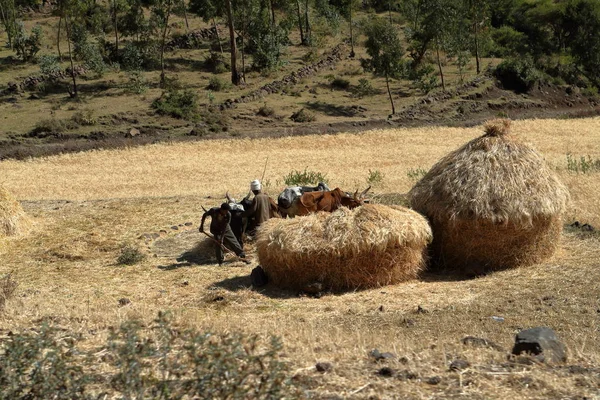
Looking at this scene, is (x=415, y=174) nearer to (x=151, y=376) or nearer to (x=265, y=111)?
(x=151, y=376)

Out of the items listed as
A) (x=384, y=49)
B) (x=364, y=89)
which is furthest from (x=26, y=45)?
(x=384, y=49)

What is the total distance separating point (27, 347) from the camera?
699 centimetres

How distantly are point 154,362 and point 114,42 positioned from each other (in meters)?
51.6

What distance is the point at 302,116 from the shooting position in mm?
45500

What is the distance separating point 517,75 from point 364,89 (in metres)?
10.5

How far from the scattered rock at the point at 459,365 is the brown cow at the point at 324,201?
23.2ft

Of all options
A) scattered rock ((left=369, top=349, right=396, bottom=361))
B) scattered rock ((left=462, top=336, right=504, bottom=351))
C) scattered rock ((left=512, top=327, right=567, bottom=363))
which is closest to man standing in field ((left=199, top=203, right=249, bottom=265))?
scattered rock ((left=462, top=336, right=504, bottom=351))

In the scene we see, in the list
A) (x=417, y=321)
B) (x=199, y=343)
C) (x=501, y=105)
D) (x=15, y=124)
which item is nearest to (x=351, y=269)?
(x=417, y=321)

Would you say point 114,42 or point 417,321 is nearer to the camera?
point 417,321

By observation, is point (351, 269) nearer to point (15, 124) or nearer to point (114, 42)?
point (15, 124)

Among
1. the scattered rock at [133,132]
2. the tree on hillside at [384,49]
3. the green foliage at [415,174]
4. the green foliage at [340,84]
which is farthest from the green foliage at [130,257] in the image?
the green foliage at [340,84]

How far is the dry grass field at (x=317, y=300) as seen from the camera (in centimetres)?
776

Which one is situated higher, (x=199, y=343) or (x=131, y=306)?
(x=199, y=343)

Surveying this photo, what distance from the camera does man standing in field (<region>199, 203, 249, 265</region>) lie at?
48.9 feet
